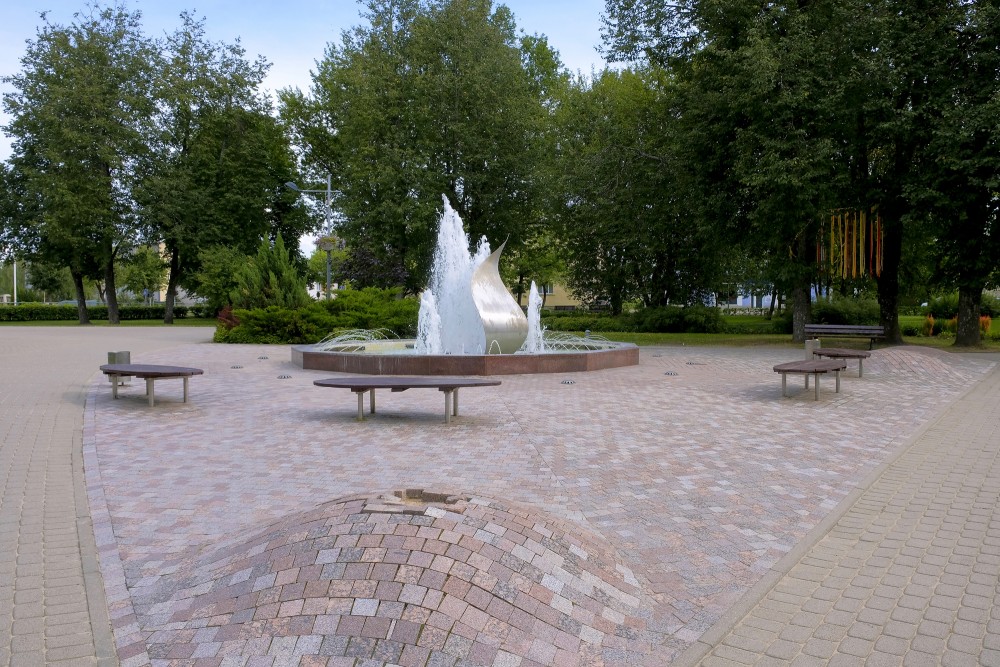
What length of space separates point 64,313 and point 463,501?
54.2m

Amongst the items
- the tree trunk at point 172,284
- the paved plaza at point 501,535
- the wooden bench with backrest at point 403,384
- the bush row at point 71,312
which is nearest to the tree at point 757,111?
the paved plaza at point 501,535

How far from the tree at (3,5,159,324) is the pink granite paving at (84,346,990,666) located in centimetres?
3102

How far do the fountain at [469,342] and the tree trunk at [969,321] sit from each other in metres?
10.9

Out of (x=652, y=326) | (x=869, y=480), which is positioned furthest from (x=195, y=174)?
(x=869, y=480)

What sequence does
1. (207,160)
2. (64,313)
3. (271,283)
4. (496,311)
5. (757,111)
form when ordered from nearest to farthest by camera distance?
(496,311) → (757,111) → (271,283) → (207,160) → (64,313)

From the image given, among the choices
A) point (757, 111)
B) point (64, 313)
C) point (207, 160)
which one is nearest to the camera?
point (757, 111)

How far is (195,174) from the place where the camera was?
42000 mm

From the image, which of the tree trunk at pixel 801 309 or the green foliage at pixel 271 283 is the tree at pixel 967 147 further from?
the green foliage at pixel 271 283

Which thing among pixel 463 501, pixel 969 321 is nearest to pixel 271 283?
pixel 969 321

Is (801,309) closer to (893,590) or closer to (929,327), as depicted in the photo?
(929,327)

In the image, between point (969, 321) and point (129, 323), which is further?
point (129, 323)

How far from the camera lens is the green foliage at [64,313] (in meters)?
48.0

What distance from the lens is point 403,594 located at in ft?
11.3

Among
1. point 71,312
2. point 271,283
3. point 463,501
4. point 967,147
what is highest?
point 967,147
